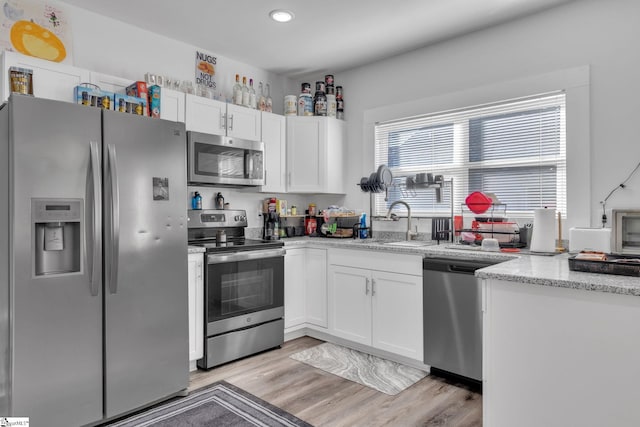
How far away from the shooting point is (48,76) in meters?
2.46

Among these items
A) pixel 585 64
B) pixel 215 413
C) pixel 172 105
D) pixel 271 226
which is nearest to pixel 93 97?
pixel 172 105

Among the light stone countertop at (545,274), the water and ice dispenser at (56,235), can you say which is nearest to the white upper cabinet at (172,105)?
the water and ice dispenser at (56,235)

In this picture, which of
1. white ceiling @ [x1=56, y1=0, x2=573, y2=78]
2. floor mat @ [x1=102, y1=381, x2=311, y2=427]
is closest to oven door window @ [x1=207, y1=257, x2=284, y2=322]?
floor mat @ [x1=102, y1=381, x2=311, y2=427]

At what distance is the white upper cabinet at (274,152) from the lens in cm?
371

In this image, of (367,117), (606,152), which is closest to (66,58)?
(367,117)

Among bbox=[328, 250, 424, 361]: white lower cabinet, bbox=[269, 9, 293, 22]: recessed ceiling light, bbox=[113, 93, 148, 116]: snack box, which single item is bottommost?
bbox=[328, 250, 424, 361]: white lower cabinet

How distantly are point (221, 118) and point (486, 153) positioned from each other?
219cm

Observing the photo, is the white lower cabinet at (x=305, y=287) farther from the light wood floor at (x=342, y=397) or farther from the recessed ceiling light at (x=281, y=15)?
the recessed ceiling light at (x=281, y=15)

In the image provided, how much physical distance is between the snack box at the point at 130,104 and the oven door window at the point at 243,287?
1.18 metres

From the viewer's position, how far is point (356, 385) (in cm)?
267

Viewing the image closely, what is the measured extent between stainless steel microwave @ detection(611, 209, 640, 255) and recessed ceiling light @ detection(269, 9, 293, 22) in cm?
249

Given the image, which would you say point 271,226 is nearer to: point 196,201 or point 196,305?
point 196,201

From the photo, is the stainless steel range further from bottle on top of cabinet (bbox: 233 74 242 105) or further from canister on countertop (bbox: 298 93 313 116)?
canister on countertop (bbox: 298 93 313 116)

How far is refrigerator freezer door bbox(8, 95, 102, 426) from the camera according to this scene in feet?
6.33
